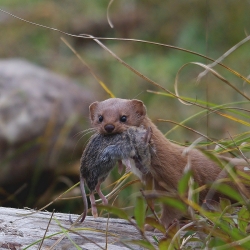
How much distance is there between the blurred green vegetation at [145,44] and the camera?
8.91 meters

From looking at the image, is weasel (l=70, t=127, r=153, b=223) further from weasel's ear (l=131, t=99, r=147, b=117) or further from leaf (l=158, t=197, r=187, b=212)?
leaf (l=158, t=197, r=187, b=212)

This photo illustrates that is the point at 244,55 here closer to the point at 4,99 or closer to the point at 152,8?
the point at 152,8

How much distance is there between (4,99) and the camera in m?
6.41

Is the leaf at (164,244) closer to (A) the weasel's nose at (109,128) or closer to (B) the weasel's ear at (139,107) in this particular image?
(A) the weasel's nose at (109,128)

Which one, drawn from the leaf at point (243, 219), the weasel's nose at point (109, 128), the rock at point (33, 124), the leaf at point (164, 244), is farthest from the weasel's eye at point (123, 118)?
the rock at point (33, 124)

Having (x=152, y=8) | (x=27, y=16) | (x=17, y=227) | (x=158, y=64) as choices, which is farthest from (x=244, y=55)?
(x=17, y=227)

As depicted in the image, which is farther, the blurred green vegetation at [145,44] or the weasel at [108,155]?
the blurred green vegetation at [145,44]

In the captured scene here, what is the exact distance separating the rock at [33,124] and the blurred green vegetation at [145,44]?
5.57ft

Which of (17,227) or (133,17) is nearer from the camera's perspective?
(17,227)

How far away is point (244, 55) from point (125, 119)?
19.7 ft

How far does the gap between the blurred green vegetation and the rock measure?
1.70m

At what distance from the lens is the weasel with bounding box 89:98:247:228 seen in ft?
11.2

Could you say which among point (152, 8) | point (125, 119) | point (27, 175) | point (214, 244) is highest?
point (152, 8)

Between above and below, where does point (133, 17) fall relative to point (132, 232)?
above
